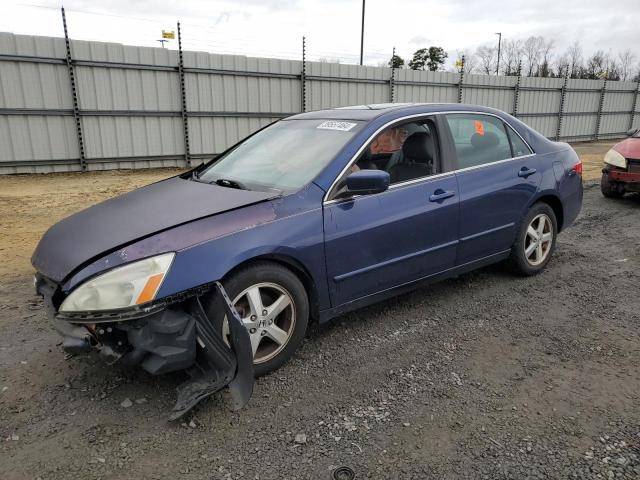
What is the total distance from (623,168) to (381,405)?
7210 millimetres

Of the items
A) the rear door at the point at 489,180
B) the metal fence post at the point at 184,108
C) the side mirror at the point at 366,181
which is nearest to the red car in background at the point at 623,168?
the rear door at the point at 489,180

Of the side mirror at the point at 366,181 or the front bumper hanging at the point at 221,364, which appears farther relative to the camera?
the side mirror at the point at 366,181

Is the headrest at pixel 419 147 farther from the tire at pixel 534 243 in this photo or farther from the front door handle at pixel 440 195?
the tire at pixel 534 243

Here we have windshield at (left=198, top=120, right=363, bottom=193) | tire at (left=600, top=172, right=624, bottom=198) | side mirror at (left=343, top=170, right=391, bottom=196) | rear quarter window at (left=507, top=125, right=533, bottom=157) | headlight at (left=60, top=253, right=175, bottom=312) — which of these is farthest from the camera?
tire at (left=600, top=172, right=624, bottom=198)

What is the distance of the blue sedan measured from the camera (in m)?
2.54

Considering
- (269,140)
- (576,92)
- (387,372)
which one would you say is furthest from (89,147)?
(576,92)

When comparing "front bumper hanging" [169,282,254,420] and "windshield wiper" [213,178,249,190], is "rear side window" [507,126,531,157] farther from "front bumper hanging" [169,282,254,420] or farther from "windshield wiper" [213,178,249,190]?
"front bumper hanging" [169,282,254,420]

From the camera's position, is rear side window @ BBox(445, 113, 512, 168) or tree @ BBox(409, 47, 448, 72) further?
tree @ BBox(409, 47, 448, 72)

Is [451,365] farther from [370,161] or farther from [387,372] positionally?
[370,161]

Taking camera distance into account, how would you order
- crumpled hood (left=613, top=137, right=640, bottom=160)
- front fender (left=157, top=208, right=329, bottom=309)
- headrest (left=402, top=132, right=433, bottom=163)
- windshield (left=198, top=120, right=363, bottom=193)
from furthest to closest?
1. crumpled hood (left=613, top=137, right=640, bottom=160)
2. headrest (left=402, top=132, right=433, bottom=163)
3. windshield (left=198, top=120, right=363, bottom=193)
4. front fender (left=157, top=208, right=329, bottom=309)

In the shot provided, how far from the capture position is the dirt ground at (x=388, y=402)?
2.32m

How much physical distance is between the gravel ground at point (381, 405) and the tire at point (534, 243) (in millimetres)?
578

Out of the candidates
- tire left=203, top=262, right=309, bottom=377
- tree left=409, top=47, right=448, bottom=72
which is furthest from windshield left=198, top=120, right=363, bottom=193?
tree left=409, top=47, right=448, bottom=72

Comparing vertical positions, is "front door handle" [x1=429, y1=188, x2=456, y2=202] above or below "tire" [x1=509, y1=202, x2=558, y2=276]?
above
